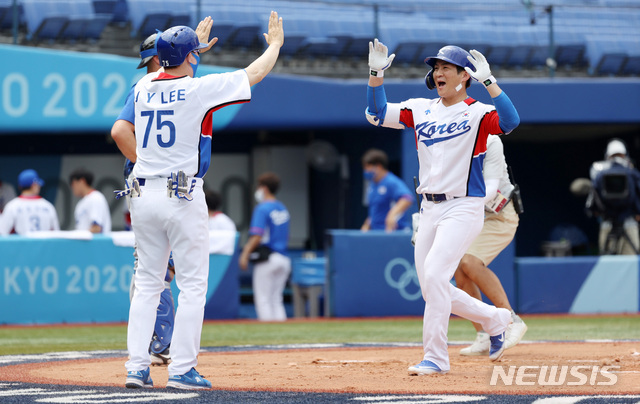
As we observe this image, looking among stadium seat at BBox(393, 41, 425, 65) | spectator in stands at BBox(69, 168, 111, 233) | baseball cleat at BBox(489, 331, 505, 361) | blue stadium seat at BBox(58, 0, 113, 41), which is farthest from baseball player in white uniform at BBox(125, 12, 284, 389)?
stadium seat at BBox(393, 41, 425, 65)

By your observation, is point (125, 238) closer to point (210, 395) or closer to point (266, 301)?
point (266, 301)

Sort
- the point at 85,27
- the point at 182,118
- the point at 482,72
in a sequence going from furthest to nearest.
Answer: the point at 85,27 < the point at 482,72 < the point at 182,118

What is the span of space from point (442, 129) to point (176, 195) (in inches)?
67.4

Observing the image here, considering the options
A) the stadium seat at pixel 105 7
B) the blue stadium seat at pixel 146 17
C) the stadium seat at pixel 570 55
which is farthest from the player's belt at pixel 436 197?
the stadium seat at pixel 570 55

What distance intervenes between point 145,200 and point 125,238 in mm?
6435

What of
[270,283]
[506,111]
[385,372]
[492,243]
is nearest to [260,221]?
[270,283]

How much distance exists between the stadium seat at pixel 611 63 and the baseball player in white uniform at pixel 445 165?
12.0 meters

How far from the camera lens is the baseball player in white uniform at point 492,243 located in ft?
21.7

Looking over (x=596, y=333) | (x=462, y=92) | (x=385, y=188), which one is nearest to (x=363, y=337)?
(x=596, y=333)

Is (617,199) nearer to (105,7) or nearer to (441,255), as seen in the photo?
(441,255)

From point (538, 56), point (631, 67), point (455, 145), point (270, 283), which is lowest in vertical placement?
point (270, 283)

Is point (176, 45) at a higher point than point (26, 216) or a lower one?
higher

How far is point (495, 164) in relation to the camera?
263 inches

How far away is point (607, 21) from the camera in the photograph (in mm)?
18000
